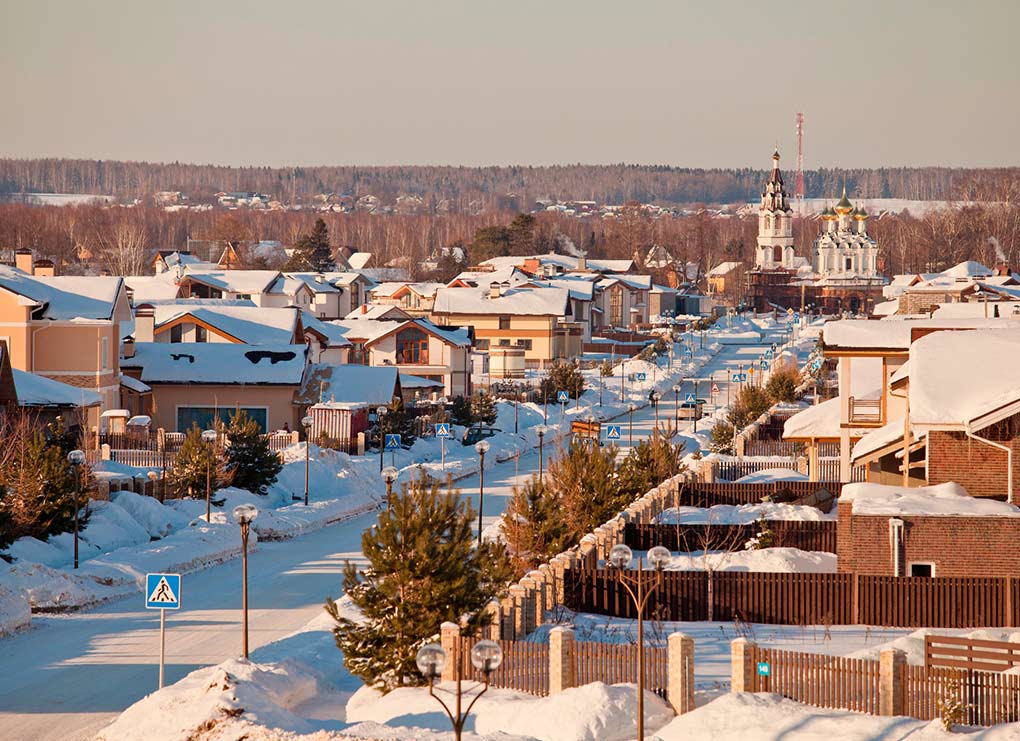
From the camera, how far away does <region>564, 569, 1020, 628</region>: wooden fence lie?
22828mm

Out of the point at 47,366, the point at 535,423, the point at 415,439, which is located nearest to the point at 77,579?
the point at 47,366

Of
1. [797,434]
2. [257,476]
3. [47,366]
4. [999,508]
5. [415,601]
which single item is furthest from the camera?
[47,366]

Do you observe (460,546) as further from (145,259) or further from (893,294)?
(145,259)

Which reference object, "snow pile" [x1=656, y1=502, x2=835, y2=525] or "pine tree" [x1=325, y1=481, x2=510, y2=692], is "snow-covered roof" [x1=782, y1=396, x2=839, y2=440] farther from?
"pine tree" [x1=325, y1=481, x2=510, y2=692]

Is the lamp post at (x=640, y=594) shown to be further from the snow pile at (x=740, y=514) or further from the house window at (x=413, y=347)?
the house window at (x=413, y=347)

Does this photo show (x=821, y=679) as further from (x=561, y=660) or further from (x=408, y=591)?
(x=408, y=591)

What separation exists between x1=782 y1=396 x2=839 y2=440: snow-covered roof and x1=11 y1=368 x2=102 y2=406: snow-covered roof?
19828mm

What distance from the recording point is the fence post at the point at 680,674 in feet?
57.7

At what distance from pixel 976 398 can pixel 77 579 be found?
16.1 m

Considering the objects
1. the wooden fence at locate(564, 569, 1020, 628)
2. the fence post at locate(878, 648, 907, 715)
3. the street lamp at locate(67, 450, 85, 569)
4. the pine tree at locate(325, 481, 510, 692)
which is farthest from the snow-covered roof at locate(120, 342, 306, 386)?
the fence post at locate(878, 648, 907, 715)

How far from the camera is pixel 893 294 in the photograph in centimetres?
11838

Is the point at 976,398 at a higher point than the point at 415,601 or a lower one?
higher

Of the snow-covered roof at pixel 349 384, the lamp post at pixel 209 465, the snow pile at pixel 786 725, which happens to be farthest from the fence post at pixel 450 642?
the snow-covered roof at pixel 349 384

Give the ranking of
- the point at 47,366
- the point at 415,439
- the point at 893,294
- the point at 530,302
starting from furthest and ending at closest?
the point at 893,294 < the point at 530,302 < the point at 415,439 < the point at 47,366
